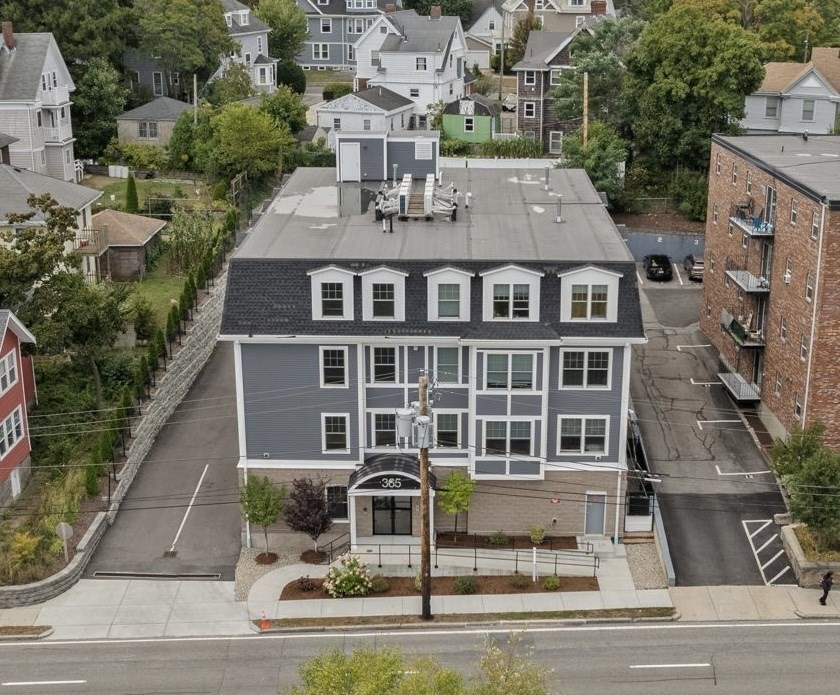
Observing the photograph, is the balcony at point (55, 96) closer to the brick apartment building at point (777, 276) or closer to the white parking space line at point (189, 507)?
the white parking space line at point (189, 507)

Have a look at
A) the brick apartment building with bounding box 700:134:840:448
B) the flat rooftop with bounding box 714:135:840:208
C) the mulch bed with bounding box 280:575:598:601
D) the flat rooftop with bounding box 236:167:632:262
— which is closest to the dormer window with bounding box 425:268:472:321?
the flat rooftop with bounding box 236:167:632:262

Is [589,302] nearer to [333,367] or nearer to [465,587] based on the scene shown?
[333,367]

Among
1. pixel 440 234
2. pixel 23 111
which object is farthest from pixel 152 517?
pixel 23 111

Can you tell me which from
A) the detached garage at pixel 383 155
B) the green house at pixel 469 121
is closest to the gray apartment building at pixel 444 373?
the detached garage at pixel 383 155

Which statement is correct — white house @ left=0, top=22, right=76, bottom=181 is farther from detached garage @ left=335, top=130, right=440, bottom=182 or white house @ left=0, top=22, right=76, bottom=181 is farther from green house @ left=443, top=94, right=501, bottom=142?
detached garage @ left=335, top=130, right=440, bottom=182

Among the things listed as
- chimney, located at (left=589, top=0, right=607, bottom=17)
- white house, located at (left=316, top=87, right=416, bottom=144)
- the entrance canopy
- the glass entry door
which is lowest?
the glass entry door

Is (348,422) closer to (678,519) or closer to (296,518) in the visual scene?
(296,518)

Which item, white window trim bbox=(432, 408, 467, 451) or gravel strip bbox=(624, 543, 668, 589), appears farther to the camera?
white window trim bbox=(432, 408, 467, 451)

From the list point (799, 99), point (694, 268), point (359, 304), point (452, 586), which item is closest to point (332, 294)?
point (359, 304)
